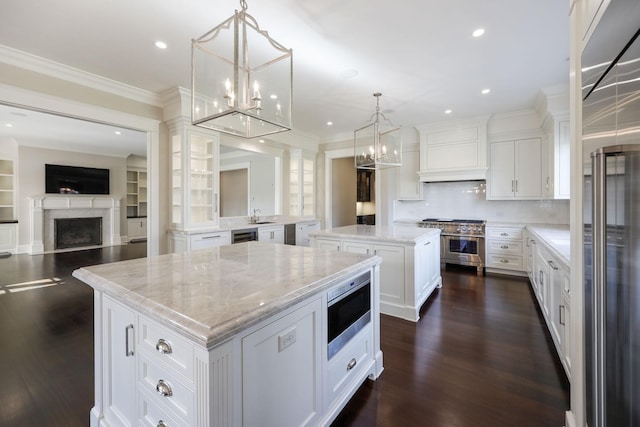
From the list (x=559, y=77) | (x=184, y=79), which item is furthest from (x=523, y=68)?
(x=184, y=79)

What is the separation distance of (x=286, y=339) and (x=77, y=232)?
29.6 feet

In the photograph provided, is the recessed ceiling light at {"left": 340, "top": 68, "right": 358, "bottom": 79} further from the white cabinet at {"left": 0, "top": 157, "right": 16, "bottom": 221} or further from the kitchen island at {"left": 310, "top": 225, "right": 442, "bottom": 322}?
the white cabinet at {"left": 0, "top": 157, "right": 16, "bottom": 221}

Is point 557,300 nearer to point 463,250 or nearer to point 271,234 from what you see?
point 463,250

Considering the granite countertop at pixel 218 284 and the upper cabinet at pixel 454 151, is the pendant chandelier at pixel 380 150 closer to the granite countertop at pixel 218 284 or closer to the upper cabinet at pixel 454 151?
the upper cabinet at pixel 454 151

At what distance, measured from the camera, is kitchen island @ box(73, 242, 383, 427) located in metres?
0.91

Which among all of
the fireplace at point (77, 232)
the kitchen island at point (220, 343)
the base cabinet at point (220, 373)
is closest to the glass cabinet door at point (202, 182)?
the kitchen island at point (220, 343)

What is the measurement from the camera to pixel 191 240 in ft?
12.7

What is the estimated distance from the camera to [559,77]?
3.36 m

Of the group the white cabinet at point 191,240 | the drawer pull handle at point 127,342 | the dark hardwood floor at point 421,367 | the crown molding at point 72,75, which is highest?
the crown molding at point 72,75

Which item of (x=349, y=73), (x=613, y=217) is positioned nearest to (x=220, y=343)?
(x=613, y=217)

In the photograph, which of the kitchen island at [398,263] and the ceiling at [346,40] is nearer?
the ceiling at [346,40]

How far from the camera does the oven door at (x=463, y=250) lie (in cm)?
475

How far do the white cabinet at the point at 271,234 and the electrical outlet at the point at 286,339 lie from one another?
386 cm

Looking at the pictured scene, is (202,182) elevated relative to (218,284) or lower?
elevated
